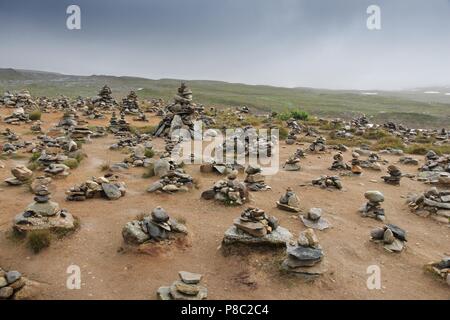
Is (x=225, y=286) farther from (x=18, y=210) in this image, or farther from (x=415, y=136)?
(x=415, y=136)

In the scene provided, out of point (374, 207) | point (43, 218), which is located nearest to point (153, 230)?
point (43, 218)

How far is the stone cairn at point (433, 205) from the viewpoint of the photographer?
1552 cm

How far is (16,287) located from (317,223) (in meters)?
9.97

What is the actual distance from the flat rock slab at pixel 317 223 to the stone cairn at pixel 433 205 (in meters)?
4.71

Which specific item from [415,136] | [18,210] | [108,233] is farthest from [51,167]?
[415,136]

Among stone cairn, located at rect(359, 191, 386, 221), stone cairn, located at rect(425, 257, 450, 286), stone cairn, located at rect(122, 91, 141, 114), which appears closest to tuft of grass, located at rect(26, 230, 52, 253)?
stone cairn, located at rect(425, 257, 450, 286)

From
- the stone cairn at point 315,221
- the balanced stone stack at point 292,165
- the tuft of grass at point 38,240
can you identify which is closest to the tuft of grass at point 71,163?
the tuft of grass at point 38,240

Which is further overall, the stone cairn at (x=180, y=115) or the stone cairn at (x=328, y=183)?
the stone cairn at (x=180, y=115)

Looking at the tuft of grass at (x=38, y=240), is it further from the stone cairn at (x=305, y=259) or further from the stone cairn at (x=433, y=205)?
the stone cairn at (x=433, y=205)

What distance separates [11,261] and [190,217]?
20.1 ft

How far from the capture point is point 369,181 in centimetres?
2128

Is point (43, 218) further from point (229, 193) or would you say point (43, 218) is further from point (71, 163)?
point (71, 163)

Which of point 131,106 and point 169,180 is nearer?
point 169,180

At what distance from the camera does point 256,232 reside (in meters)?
11.9
